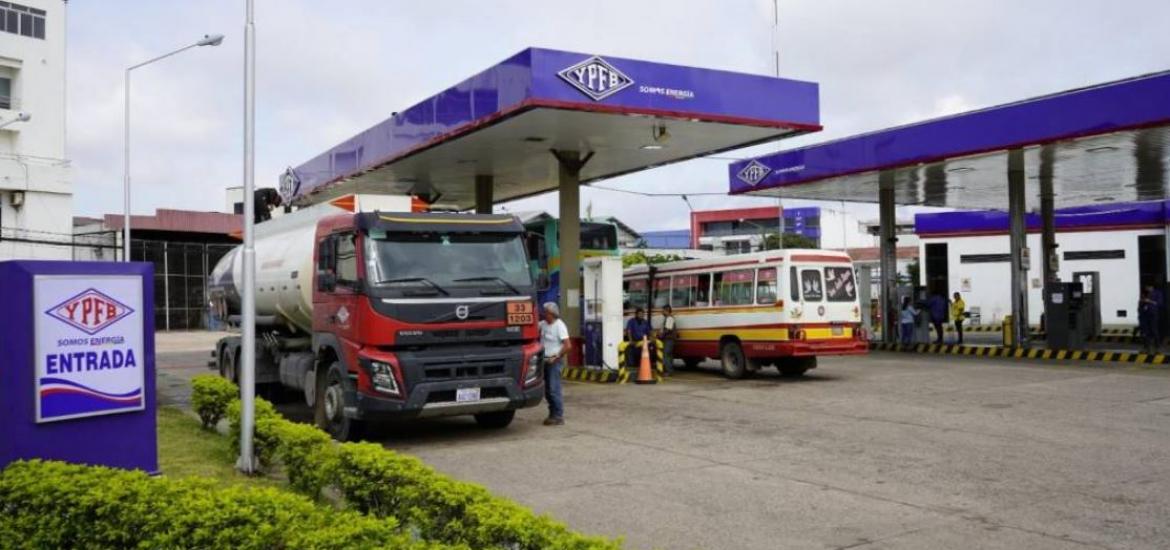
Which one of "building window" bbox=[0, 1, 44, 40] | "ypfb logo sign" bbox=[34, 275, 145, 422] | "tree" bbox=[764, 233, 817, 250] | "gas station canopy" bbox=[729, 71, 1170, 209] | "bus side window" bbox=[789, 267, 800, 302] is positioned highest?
"building window" bbox=[0, 1, 44, 40]

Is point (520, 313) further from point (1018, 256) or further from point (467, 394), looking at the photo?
point (1018, 256)

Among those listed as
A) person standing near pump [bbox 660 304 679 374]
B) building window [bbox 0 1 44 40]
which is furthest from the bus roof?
building window [bbox 0 1 44 40]

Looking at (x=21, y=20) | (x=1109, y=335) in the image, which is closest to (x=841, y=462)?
(x=1109, y=335)

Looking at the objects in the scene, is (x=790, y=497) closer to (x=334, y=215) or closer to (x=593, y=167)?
(x=334, y=215)

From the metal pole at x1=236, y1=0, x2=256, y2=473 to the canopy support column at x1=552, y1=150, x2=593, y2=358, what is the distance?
11.0 m

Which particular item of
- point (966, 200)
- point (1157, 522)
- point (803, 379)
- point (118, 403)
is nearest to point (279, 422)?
point (118, 403)

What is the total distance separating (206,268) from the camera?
4772cm

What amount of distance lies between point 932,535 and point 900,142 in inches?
664

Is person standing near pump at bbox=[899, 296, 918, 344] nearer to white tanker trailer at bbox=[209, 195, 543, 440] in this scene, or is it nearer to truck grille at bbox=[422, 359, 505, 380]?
white tanker trailer at bbox=[209, 195, 543, 440]

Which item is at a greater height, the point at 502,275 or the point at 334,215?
the point at 334,215

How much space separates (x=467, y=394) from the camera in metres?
10.8

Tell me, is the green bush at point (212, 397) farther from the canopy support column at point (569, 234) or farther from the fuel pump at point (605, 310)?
the canopy support column at point (569, 234)

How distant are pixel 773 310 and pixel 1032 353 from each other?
29.8 ft

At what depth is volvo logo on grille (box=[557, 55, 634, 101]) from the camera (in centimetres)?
1489
